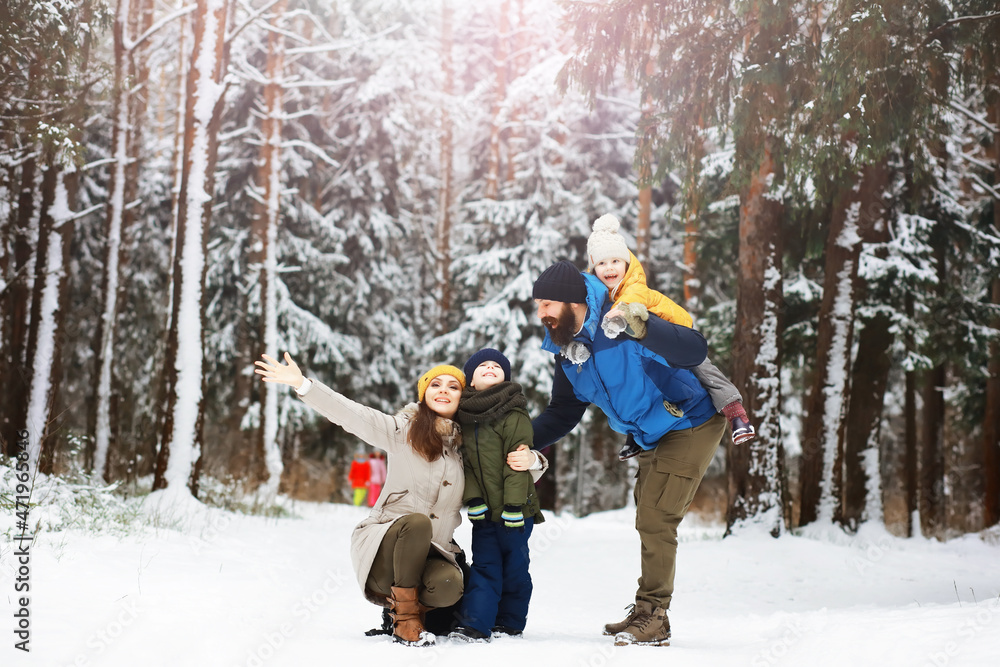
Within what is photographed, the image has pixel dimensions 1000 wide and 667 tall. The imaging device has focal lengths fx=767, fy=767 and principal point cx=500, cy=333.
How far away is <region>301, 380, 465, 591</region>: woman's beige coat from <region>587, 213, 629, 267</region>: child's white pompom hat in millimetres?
1203

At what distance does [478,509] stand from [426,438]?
467mm

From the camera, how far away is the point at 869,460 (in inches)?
448

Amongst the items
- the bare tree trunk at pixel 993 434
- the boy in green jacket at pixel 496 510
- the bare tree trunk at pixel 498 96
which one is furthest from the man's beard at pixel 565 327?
the bare tree trunk at pixel 498 96

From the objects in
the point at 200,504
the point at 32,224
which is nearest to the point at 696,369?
the point at 200,504

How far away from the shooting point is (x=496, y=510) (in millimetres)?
4066

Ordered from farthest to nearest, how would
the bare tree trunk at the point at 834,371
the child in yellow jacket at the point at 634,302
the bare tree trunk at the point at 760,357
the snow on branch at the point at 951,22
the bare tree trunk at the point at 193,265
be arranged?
the bare tree trunk at the point at 834,371 < the bare tree trunk at the point at 760,357 < the bare tree trunk at the point at 193,265 < the snow on branch at the point at 951,22 < the child in yellow jacket at the point at 634,302

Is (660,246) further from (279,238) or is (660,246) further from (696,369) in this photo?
(696,369)

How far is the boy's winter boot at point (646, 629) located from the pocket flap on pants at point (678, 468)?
690 mm

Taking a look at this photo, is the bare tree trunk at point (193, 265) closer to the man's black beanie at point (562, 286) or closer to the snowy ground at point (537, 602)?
the snowy ground at point (537, 602)

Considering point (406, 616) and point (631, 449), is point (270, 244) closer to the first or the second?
point (631, 449)

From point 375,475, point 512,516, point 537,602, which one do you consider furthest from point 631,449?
point 375,475

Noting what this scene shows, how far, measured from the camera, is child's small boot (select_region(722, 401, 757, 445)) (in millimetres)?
3789

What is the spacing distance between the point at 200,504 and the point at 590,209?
1239 cm

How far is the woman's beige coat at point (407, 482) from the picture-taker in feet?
13.2
